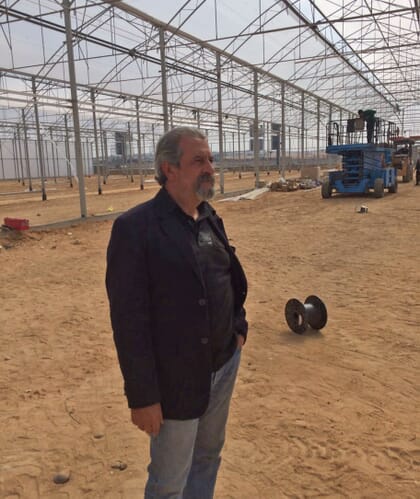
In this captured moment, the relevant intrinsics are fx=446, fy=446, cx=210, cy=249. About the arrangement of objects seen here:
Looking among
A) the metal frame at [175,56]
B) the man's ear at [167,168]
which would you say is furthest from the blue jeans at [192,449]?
the metal frame at [175,56]

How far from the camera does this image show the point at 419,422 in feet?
9.79

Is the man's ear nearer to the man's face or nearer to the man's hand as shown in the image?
the man's face

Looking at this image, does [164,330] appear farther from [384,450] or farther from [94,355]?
[94,355]

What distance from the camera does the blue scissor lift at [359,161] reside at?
16234 mm

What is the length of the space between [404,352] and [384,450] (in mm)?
1463

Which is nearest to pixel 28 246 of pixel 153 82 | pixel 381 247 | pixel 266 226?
A: pixel 266 226

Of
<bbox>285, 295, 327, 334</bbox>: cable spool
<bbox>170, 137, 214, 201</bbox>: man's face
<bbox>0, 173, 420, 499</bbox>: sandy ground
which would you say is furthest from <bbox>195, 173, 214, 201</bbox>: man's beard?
<bbox>285, 295, 327, 334</bbox>: cable spool

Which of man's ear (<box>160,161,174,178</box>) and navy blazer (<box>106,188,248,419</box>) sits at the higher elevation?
man's ear (<box>160,161,174,178</box>)

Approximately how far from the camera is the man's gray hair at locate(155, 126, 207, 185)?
1.67m

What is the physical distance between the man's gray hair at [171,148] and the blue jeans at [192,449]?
837 mm

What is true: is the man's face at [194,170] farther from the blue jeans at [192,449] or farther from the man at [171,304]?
the blue jeans at [192,449]

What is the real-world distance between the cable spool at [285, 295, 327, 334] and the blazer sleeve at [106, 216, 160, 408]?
3.04 meters

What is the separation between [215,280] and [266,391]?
6.57 feet

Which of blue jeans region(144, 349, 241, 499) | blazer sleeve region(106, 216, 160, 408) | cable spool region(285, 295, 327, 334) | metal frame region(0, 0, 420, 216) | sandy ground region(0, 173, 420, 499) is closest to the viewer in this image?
blazer sleeve region(106, 216, 160, 408)
